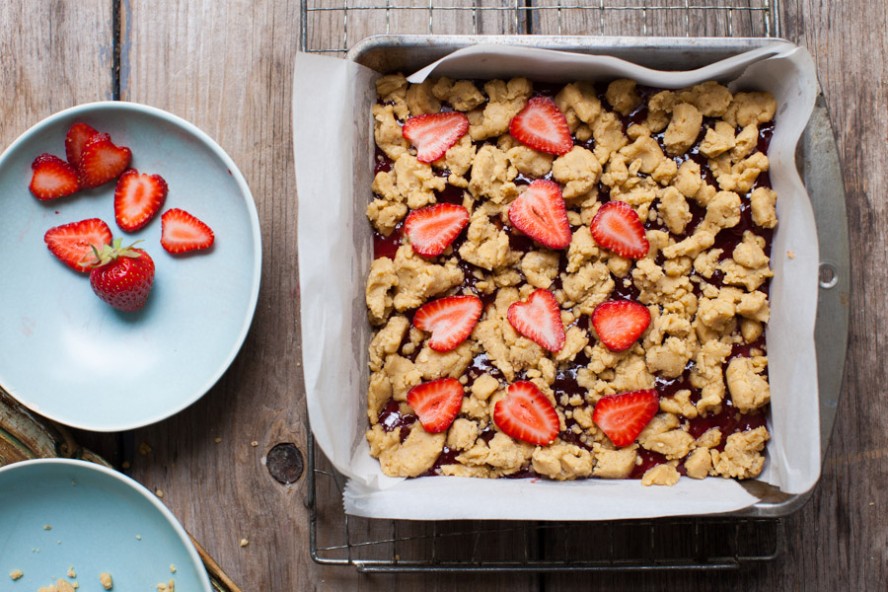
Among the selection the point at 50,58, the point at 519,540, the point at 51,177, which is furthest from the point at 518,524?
the point at 50,58

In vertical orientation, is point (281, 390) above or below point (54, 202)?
below

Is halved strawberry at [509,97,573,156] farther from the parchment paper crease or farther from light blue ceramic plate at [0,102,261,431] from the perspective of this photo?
light blue ceramic plate at [0,102,261,431]

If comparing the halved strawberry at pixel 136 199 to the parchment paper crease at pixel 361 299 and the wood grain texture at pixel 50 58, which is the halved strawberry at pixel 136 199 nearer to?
the wood grain texture at pixel 50 58

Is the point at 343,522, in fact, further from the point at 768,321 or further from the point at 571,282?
the point at 768,321

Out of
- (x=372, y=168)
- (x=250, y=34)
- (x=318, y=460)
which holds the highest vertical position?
(x=250, y=34)

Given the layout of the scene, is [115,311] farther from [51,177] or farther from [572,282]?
[572,282]

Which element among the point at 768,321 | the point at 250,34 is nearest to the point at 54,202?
the point at 250,34
